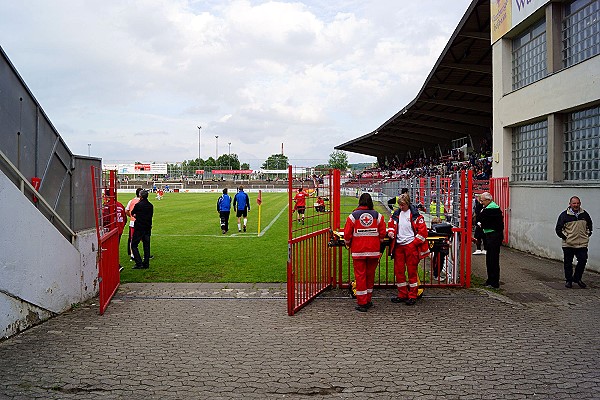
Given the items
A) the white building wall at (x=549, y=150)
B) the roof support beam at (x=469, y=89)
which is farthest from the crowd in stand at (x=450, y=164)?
the roof support beam at (x=469, y=89)

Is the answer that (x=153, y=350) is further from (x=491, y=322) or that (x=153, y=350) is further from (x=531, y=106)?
(x=531, y=106)

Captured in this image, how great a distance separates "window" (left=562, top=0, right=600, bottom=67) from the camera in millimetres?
12367

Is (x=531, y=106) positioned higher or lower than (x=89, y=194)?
higher

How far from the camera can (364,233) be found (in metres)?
8.23

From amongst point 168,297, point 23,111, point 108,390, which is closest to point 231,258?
point 168,297

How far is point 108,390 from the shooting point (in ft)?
16.9

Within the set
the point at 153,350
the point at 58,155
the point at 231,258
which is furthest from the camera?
the point at 231,258

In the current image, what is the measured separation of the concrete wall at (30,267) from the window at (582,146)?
36.4ft

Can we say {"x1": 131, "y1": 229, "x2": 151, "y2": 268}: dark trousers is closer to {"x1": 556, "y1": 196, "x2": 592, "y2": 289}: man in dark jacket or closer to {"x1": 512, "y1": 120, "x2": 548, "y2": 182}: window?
{"x1": 556, "y1": 196, "x2": 592, "y2": 289}: man in dark jacket

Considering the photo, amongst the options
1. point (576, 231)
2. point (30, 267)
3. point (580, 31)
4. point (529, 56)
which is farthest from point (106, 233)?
point (529, 56)

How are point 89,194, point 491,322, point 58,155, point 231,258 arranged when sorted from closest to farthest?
point 491,322 < point 58,155 < point 89,194 < point 231,258

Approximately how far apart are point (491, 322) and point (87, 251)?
6414mm

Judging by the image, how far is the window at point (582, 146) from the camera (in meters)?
12.5

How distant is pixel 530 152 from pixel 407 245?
881 centimetres
